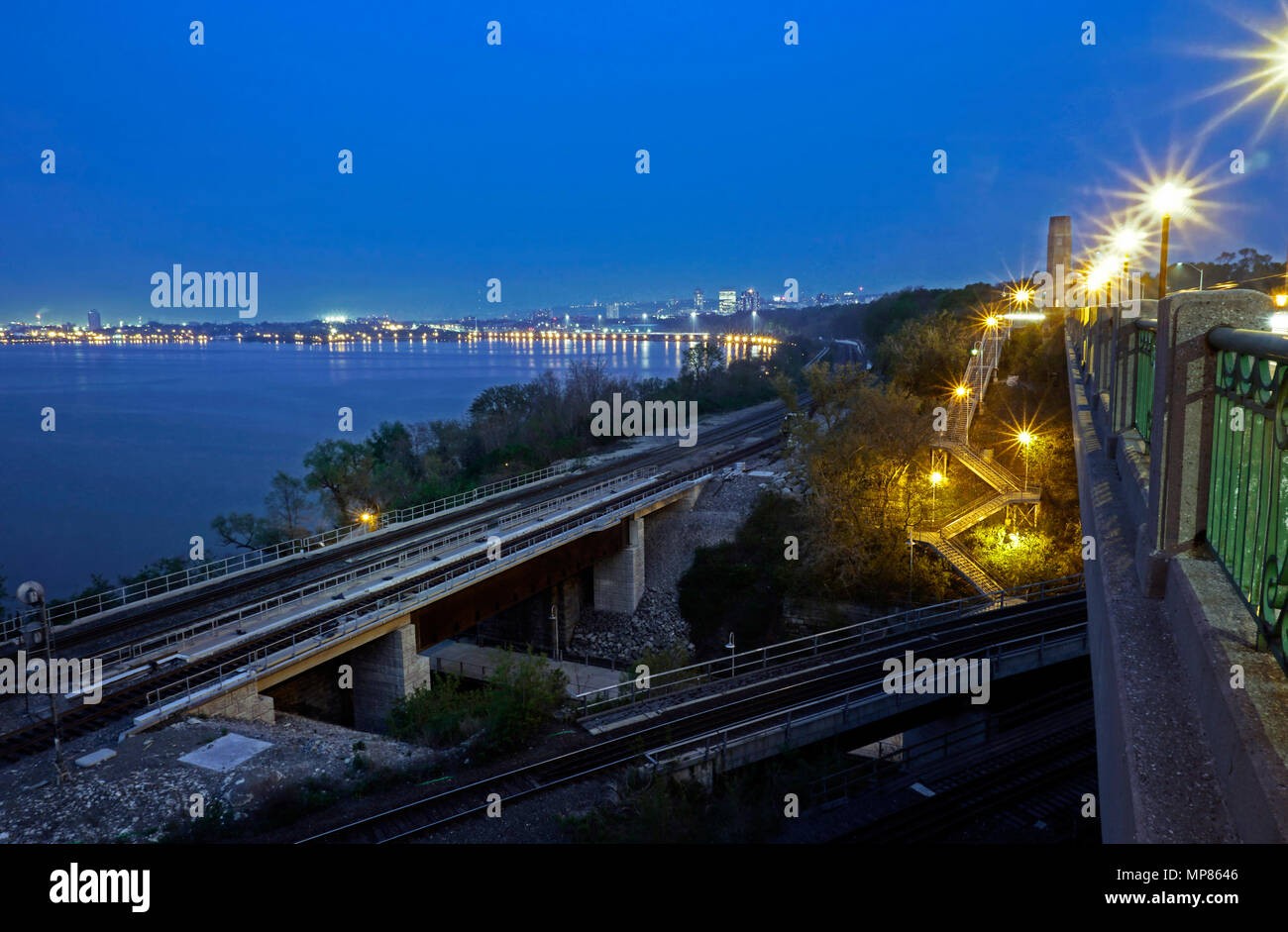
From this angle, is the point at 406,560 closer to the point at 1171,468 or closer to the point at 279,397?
the point at 1171,468

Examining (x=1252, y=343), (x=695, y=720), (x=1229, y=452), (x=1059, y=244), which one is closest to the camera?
(x=1252, y=343)

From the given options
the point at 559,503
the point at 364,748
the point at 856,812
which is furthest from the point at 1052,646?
the point at 559,503

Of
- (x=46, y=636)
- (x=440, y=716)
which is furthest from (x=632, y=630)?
(x=46, y=636)

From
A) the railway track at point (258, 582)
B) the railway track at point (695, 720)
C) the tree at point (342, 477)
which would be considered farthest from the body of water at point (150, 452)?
the railway track at point (695, 720)

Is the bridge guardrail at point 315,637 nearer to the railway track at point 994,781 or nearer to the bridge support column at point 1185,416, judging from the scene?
the railway track at point 994,781

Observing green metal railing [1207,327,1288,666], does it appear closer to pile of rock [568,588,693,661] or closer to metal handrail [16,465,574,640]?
→ metal handrail [16,465,574,640]

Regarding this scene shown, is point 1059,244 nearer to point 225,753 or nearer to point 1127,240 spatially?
point 1127,240

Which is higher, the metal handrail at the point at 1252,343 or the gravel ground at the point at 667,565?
the metal handrail at the point at 1252,343
